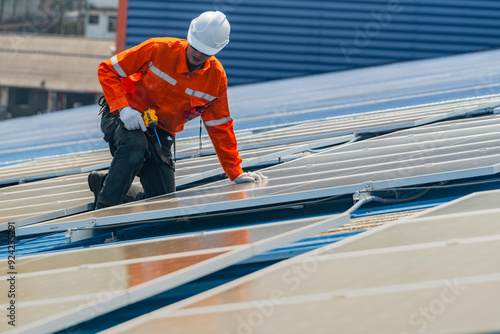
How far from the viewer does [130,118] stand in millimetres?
4070

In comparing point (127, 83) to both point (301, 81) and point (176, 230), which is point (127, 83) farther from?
point (301, 81)

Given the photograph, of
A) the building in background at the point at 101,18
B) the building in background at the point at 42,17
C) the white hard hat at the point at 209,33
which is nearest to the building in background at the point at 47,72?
the building in background at the point at 101,18

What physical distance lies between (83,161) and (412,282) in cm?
562

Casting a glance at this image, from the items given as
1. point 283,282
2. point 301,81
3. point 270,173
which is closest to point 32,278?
point 283,282

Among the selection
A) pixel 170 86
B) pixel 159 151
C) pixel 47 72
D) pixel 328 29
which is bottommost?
pixel 159 151

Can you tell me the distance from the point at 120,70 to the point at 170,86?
0.40 meters

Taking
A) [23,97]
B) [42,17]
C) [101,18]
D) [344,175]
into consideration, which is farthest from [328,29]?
[42,17]

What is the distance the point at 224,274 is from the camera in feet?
9.61

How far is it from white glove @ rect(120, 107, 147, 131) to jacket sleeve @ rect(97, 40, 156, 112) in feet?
0.30

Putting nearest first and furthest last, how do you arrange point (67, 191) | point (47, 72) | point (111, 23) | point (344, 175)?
point (344, 175) → point (67, 191) → point (47, 72) → point (111, 23)

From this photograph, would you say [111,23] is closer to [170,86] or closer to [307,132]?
A: [307,132]

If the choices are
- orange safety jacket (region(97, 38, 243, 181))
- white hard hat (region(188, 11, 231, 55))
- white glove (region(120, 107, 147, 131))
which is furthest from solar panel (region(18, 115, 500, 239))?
white hard hat (region(188, 11, 231, 55))

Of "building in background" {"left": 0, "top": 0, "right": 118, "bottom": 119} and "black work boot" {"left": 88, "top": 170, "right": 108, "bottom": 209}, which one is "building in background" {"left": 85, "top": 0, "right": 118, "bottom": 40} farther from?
"black work boot" {"left": 88, "top": 170, "right": 108, "bottom": 209}

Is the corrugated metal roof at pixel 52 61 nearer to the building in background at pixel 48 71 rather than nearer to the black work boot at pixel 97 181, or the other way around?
the building in background at pixel 48 71
